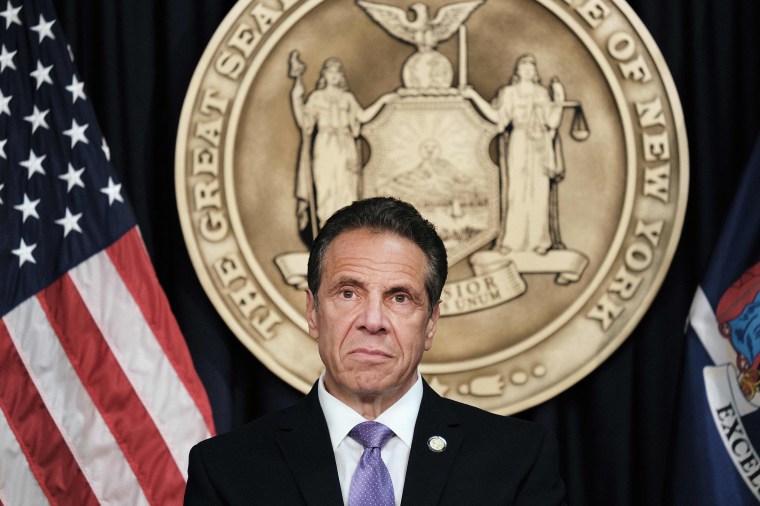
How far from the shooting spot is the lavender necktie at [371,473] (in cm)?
177

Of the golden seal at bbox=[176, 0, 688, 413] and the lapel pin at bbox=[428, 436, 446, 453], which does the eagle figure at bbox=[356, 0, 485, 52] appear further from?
the lapel pin at bbox=[428, 436, 446, 453]

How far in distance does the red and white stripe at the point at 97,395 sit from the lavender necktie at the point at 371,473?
1199 mm

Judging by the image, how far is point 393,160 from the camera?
10.2 feet

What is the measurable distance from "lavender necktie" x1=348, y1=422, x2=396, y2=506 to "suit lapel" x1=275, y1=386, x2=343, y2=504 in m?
0.03

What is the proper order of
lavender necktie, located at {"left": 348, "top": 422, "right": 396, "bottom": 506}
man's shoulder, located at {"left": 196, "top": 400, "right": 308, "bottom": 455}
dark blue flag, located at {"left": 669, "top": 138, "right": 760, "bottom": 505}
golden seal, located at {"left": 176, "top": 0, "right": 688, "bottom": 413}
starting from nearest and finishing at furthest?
lavender necktie, located at {"left": 348, "top": 422, "right": 396, "bottom": 506} < man's shoulder, located at {"left": 196, "top": 400, "right": 308, "bottom": 455} < dark blue flag, located at {"left": 669, "top": 138, "right": 760, "bottom": 505} < golden seal, located at {"left": 176, "top": 0, "right": 688, "bottom": 413}

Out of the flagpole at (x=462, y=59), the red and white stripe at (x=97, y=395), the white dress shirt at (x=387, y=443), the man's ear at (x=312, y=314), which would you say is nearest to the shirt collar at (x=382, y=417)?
the white dress shirt at (x=387, y=443)

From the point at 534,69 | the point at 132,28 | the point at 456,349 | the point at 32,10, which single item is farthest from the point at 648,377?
the point at 32,10

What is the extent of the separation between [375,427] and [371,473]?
0.09 m

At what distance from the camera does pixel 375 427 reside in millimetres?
1853

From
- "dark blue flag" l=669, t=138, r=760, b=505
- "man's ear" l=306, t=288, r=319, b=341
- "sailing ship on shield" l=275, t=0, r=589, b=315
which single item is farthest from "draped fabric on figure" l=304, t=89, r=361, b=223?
"man's ear" l=306, t=288, r=319, b=341

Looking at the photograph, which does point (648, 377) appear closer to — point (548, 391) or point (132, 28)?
point (548, 391)

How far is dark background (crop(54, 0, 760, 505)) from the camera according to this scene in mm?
3117

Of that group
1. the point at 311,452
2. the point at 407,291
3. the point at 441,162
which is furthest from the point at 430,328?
the point at 441,162

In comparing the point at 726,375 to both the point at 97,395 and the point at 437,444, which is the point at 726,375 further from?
the point at 97,395
